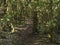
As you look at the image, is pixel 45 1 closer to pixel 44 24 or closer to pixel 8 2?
pixel 44 24

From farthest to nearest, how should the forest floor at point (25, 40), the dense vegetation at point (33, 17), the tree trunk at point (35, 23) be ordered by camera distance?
1. the tree trunk at point (35, 23)
2. the forest floor at point (25, 40)
3. the dense vegetation at point (33, 17)

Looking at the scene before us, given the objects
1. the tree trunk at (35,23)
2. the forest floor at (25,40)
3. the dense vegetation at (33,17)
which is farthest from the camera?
the tree trunk at (35,23)

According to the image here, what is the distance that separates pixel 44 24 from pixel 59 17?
44cm

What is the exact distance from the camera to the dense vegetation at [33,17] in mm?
5488

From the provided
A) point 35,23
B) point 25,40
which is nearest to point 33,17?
point 35,23

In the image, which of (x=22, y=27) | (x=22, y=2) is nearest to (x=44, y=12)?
(x=22, y=2)

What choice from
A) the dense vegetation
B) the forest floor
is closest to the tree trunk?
the dense vegetation

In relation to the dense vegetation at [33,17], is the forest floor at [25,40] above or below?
below

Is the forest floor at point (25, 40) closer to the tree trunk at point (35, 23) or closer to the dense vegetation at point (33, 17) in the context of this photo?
the dense vegetation at point (33, 17)

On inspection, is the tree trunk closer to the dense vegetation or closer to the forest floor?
the dense vegetation

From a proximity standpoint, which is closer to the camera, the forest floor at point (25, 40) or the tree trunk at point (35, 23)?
the forest floor at point (25, 40)

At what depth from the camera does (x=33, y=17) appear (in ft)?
20.7

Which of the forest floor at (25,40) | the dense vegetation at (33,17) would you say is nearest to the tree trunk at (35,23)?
the dense vegetation at (33,17)

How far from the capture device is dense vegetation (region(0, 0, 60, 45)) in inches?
216
